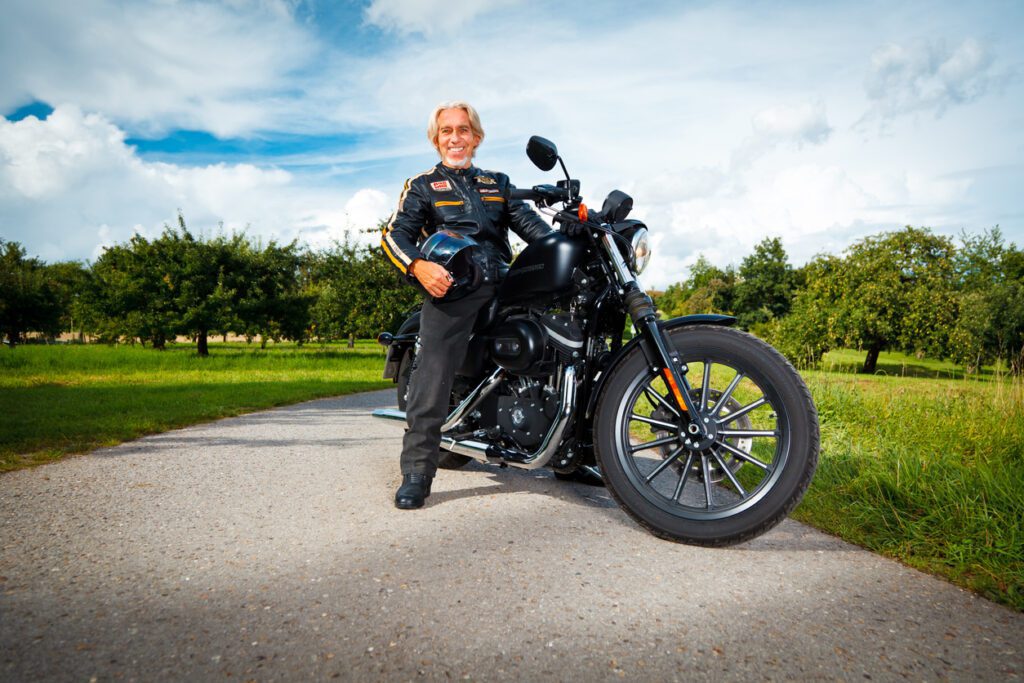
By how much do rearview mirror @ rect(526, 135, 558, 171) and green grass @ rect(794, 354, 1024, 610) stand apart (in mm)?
2165

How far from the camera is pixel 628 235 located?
2955 millimetres

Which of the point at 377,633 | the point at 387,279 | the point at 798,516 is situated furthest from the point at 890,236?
the point at 377,633

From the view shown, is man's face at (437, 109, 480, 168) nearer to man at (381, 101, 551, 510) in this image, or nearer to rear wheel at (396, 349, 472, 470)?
man at (381, 101, 551, 510)

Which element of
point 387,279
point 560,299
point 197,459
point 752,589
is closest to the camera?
point 752,589

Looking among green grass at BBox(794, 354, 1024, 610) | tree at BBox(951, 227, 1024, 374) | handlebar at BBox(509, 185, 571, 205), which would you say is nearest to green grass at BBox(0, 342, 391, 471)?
handlebar at BBox(509, 185, 571, 205)

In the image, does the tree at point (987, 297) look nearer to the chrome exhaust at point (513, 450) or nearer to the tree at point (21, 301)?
the chrome exhaust at point (513, 450)

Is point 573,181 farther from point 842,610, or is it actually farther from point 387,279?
point 387,279

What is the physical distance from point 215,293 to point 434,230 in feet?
58.2

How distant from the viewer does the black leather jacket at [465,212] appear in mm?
3467

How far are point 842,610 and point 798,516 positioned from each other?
44.9 inches

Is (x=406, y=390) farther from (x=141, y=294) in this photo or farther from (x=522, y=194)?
(x=141, y=294)

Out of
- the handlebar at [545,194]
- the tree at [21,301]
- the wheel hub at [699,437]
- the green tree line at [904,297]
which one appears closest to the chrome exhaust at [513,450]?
the wheel hub at [699,437]

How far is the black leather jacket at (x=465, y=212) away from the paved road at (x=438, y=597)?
1.44 metres

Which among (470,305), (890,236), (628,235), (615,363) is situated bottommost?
(615,363)
